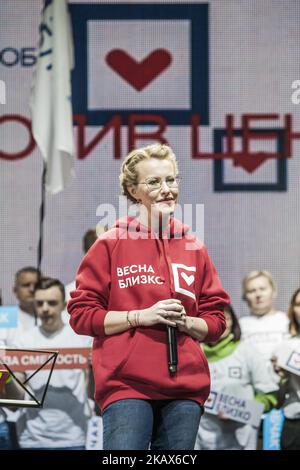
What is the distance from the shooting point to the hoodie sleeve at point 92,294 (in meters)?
2.88

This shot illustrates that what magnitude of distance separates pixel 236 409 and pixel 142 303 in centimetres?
297

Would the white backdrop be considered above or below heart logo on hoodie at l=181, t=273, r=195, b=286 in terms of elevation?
above

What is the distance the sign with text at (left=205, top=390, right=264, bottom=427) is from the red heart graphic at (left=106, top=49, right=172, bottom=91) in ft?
6.06

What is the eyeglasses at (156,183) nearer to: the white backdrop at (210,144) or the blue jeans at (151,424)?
the blue jeans at (151,424)

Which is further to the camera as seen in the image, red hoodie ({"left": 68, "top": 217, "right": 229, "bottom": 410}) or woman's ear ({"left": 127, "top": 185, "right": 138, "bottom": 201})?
woman's ear ({"left": 127, "top": 185, "right": 138, "bottom": 201})

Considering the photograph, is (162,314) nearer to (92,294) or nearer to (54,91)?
(92,294)

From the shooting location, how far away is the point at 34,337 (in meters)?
5.77

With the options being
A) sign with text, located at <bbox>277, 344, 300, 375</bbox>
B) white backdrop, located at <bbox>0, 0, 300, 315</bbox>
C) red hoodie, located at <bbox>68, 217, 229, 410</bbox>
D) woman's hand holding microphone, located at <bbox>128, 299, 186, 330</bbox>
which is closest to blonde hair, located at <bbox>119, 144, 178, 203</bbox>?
red hoodie, located at <bbox>68, 217, 229, 410</bbox>

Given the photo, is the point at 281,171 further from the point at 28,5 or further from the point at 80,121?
the point at 28,5

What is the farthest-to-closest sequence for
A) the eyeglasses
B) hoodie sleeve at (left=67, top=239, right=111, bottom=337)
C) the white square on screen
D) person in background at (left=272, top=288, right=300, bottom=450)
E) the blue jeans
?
the white square on screen, person in background at (left=272, top=288, right=300, bottom=450), the eyeglasses, hoodie sleeve at (left=67, top=239, right=111, bottom=337), the blue jeans

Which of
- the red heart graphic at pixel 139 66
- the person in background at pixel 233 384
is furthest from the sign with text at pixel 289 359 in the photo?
the red heart graphic at pixel 139 66

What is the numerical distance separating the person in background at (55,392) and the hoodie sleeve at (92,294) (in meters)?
2.80

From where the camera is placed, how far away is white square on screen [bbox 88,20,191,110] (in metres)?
5.74

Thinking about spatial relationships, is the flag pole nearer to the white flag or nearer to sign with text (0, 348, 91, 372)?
the white flag
